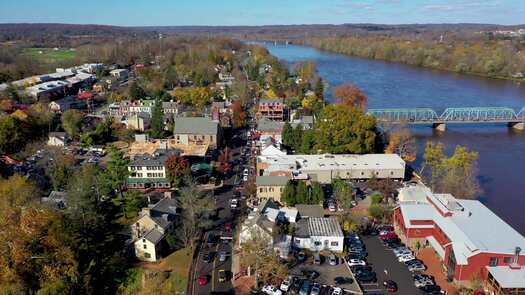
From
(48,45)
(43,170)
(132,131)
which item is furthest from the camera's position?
(48,45)

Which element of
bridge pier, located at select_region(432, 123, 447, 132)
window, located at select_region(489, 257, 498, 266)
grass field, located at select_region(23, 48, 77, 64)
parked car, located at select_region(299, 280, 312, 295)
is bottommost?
parked car, located at select_region(299, 280, 312, 295)

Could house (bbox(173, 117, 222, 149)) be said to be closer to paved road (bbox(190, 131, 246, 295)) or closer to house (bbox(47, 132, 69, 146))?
paved road (bbox(190, 131, 246, 295))

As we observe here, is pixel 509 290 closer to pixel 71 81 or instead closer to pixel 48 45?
pixel 71 81

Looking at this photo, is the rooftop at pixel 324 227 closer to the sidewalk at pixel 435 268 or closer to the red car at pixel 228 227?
the sidewalk at pixel 435 268

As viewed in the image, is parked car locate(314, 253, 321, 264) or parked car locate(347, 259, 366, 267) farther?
parked car locate(314, 253, 321, 264)

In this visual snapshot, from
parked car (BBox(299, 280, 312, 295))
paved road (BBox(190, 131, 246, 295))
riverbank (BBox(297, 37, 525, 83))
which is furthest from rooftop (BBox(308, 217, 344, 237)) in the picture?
riverbank (BBox(297, 37, 525, 83))

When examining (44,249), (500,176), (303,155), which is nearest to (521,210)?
(500,176)

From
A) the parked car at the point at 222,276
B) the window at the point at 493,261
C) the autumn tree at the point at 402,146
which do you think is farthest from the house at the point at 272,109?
the window at the point at 493,261
